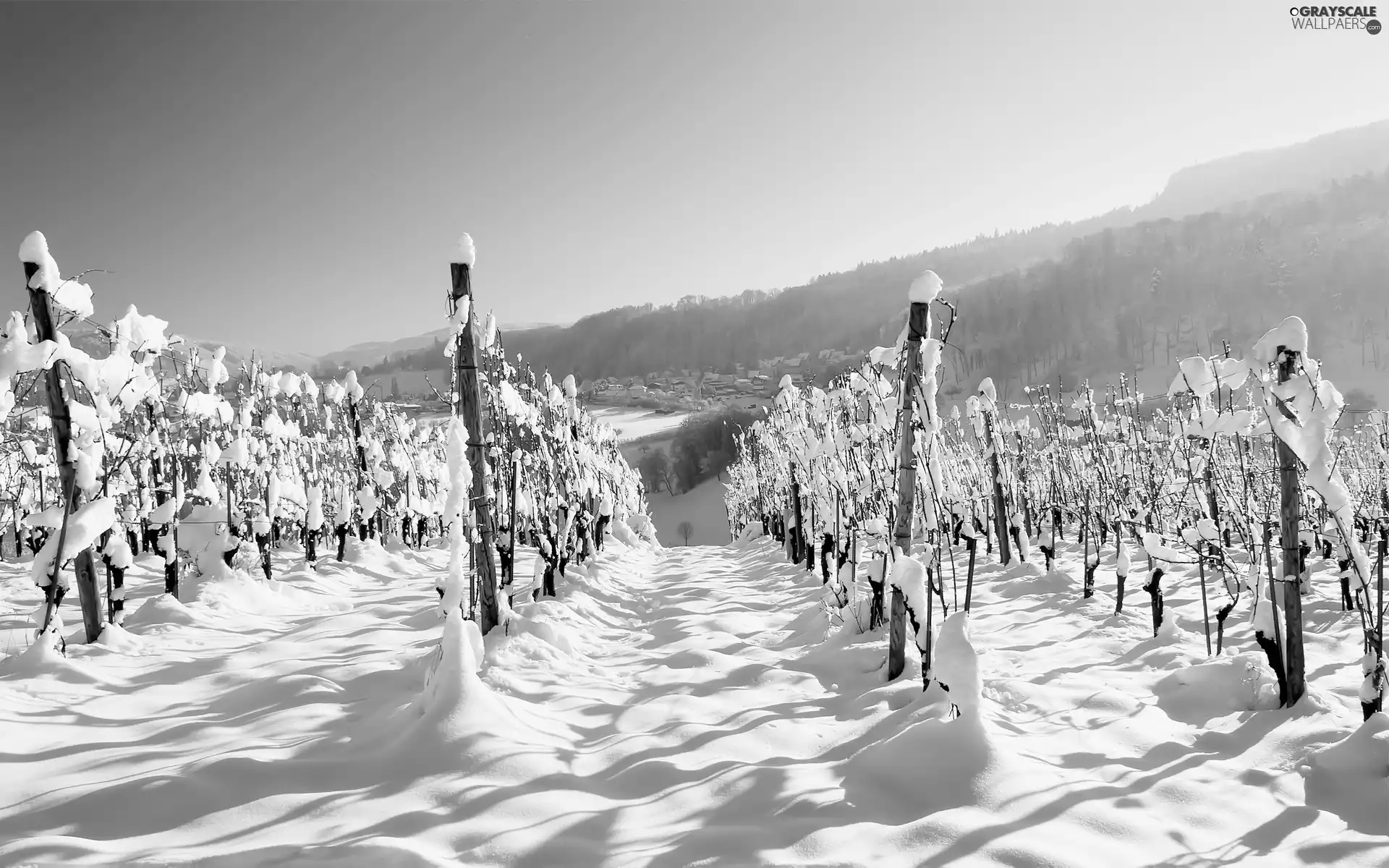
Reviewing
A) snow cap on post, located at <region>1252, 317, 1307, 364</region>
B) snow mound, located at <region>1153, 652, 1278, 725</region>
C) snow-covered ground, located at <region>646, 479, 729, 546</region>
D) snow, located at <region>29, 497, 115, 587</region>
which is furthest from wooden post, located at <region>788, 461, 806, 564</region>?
snow-covered ground, located at <region>646, 479, 729, 546</region>

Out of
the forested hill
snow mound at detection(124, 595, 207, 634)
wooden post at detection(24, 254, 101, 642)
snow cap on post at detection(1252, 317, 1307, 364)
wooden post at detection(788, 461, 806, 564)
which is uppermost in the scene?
the forested hill

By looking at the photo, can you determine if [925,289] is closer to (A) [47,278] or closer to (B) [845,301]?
(A) [47,278]

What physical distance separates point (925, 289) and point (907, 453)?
118 cm

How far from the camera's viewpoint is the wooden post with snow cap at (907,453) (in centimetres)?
425

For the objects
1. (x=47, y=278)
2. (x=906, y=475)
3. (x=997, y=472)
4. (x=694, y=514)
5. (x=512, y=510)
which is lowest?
(x=694, y=514)

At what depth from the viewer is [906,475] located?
447cm

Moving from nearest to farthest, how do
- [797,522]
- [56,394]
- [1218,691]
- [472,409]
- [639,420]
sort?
1. [1218,691]
2. [56,394]
3. [472,409]
4. [797,522]
5. [639,420]

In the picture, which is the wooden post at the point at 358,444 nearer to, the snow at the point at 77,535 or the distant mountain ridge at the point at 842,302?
the snow at the point at 77,535

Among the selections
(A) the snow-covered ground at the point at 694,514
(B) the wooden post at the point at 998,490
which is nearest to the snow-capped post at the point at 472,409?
(B) the wooden post at the point at 998,490

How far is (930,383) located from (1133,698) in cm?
248

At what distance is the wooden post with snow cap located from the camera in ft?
13.9

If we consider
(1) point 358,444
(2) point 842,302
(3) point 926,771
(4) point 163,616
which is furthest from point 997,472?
(2) point 842,302

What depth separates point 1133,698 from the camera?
4055mm

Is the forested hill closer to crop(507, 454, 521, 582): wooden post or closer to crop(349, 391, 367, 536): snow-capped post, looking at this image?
crop(349, 391, 367, 536): snow-capped post
